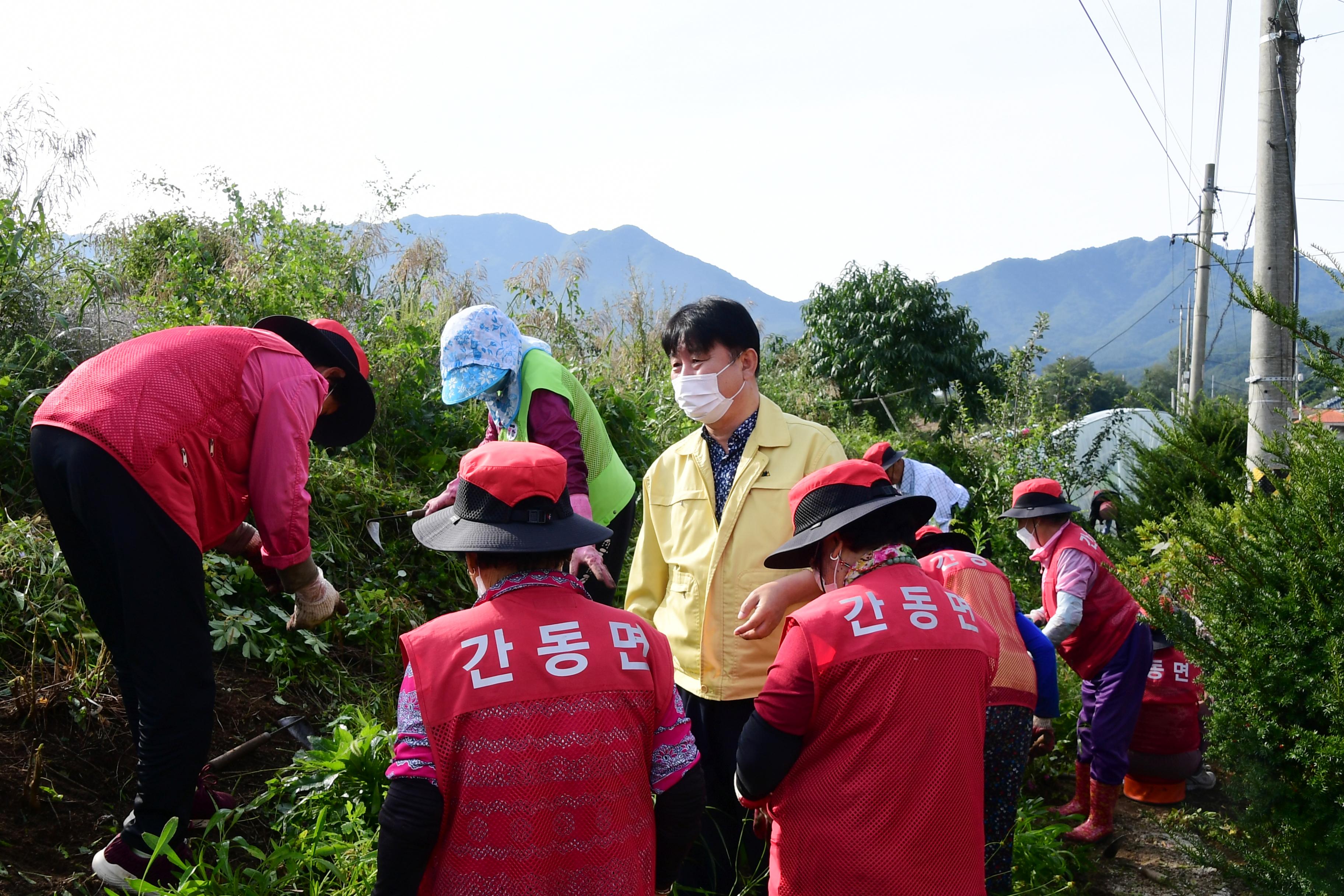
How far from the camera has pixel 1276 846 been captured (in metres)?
2.71

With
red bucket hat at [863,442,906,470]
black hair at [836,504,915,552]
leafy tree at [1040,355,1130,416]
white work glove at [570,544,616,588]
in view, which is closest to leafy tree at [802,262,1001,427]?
leafy tree at [1040,355,1130,416]

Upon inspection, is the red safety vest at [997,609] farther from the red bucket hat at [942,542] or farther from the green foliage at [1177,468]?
the green foliage at [1177,468]

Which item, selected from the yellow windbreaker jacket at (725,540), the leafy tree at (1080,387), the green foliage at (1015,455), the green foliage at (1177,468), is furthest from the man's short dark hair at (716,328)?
the leafy tree at (1080,387)

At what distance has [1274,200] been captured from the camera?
19.9 feet

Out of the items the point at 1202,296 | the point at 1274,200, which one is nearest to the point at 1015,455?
the point at 1274,200

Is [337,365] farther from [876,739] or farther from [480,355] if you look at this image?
[876,739]

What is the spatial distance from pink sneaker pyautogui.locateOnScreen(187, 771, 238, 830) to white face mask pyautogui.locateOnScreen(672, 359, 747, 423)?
6.12 ft

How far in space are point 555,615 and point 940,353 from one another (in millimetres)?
14150

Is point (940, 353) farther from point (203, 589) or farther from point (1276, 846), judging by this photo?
point (203, 589)

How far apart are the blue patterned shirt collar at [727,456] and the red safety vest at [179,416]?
133 centimetres

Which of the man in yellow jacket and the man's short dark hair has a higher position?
the man's short dark hair

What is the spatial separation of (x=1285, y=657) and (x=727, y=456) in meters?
1.74

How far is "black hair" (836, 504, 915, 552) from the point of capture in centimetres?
212

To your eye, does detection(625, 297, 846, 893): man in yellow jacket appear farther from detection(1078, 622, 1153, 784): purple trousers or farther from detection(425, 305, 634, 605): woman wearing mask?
detection(1078, 622, 1153, 784): purple trousers
